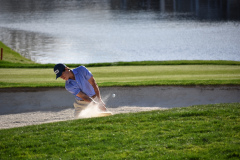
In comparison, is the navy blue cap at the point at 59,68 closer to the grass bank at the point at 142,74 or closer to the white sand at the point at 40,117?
the white sand at the point at 40,117

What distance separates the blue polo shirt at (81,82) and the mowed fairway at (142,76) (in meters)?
4.47

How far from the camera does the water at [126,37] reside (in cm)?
3656

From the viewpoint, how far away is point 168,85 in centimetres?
1296

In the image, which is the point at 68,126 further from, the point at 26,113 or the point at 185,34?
the point at 185,34

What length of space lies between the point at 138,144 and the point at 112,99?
5959 millimetres

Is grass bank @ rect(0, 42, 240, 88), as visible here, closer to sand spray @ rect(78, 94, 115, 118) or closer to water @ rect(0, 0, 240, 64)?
sand spray @ rect(78, 94, 115, 118)

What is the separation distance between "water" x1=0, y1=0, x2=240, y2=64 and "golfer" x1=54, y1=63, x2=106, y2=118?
25.2 metres

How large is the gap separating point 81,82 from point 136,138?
193 cm

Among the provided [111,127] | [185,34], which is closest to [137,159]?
[111,127]

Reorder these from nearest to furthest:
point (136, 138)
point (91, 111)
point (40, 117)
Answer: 1. point (136, 138)
2. point (91, 111)
3. point (40, 117)

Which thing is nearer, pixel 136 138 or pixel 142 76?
pixel 136 138

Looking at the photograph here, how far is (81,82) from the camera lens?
828cm

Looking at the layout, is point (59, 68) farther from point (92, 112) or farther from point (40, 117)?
point (40, 117)

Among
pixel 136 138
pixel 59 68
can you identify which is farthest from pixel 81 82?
pixel 136 138
